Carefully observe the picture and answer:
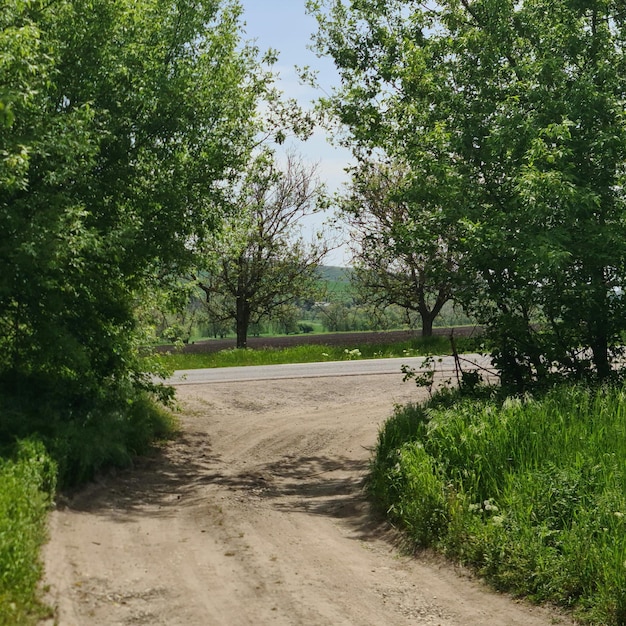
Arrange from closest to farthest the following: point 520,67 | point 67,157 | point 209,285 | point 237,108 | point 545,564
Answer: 1. point 545,564
2. point 67,157
3. point 520,67
4. point 237,108
5. point 209,285

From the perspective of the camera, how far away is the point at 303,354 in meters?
24.4

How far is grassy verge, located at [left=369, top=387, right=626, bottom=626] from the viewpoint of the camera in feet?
19.8

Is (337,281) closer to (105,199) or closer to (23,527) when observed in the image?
(105,199)

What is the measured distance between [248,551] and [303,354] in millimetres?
16991

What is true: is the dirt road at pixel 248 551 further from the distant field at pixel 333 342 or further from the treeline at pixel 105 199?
the distant field at pixel 333 342

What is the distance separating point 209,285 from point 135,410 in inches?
645

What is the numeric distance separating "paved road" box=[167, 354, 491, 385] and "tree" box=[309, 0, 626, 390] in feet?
24.5

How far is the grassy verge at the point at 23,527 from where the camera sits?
218 inches

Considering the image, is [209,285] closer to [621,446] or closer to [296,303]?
[296,303]

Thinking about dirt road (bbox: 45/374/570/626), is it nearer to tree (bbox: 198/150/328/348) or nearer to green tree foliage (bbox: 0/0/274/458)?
green tree foliage (bbox: 0/0/274/458)

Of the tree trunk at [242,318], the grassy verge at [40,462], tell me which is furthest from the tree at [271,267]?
the grassy verge at [40,462]

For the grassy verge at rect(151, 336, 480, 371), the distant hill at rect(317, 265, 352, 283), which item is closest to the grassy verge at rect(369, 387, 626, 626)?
the grassy verge at rect(151, 336, 480, 371)

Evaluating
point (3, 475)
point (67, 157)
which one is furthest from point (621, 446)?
point (67, 157)

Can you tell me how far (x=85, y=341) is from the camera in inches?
431
